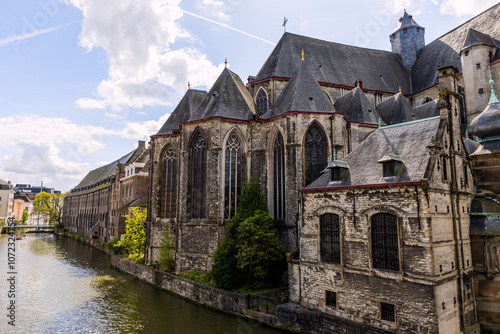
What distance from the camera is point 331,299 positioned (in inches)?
547

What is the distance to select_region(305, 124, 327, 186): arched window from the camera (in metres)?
20.7

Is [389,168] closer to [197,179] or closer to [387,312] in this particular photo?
[387,312]

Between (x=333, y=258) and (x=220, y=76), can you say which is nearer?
(x=333, y=258)

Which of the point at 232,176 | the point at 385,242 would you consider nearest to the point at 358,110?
the point at 232,176

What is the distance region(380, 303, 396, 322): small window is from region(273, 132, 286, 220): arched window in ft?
30.1

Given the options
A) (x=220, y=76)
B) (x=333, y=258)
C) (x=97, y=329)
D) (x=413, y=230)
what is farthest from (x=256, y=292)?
(x=220, y=76)

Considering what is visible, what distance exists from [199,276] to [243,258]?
4618 mm

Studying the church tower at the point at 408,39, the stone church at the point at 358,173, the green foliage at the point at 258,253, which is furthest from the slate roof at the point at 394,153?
the church tower at the point at 408,39

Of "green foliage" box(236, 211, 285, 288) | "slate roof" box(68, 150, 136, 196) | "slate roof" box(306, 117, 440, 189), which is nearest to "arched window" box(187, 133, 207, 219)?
"green foliage" box(236, 211, 285, 288)

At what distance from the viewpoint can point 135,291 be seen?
2161cm

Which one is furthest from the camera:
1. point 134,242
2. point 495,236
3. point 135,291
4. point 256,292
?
point 134,242

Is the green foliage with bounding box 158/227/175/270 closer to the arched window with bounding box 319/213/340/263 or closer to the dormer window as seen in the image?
the arched window with bounding box 319/213/340/263

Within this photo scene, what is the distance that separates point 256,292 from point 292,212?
5087 mm

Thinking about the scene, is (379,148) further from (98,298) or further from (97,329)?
(98,298)
